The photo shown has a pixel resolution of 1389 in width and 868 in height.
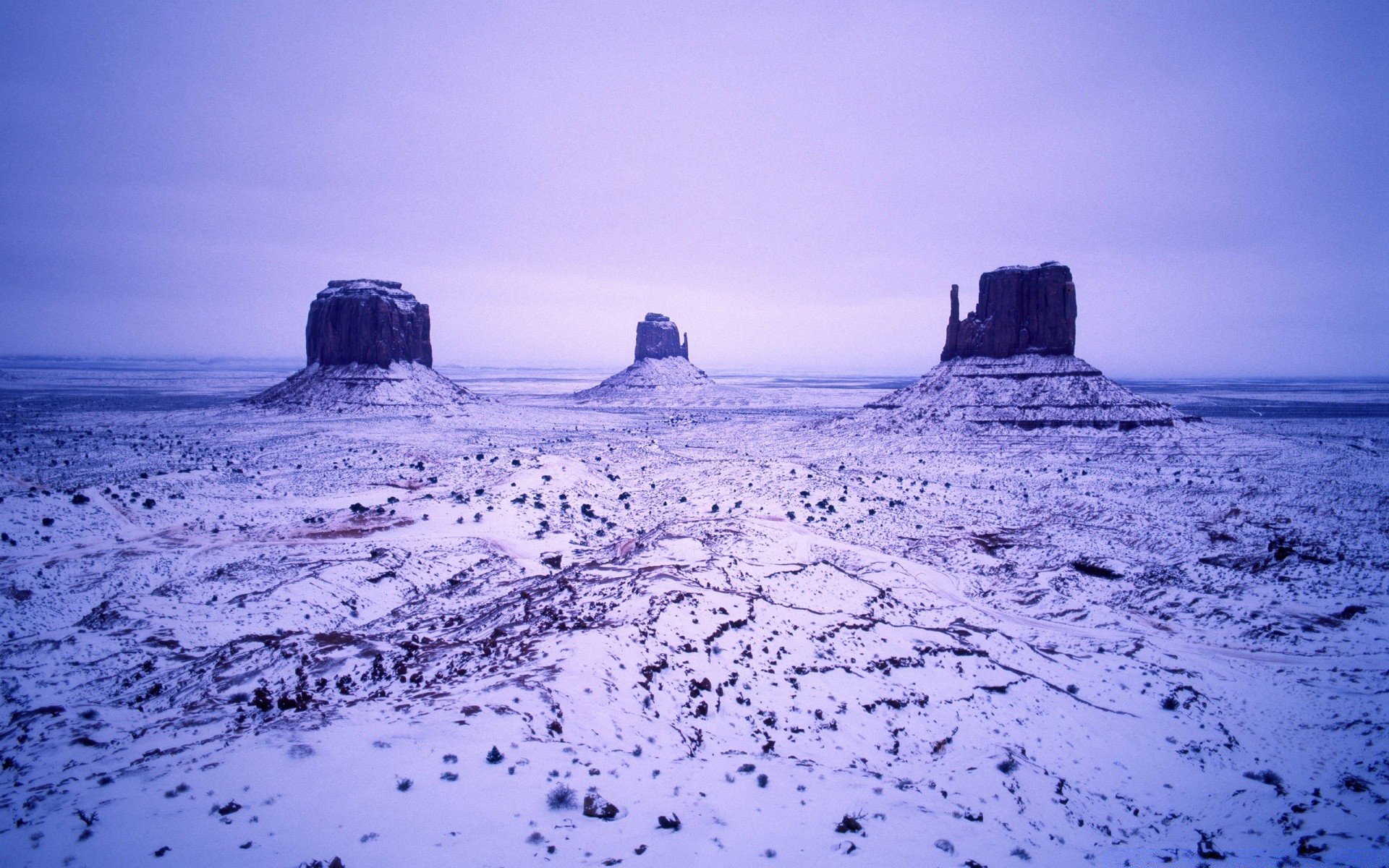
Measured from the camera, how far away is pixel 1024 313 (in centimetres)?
5838

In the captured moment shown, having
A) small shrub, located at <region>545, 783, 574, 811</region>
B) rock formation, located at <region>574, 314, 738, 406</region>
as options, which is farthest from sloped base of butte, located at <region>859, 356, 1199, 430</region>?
small shrub, located at <region>545, 783, 574, 811</region>

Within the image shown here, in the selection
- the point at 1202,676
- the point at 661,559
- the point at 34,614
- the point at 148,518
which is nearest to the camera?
the point at 1202,676

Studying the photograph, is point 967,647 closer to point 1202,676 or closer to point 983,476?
point 1202,676

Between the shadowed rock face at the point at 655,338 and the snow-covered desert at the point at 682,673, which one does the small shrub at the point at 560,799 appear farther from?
the shadowed rock face at the point at 655,338

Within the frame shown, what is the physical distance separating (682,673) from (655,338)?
120 meters

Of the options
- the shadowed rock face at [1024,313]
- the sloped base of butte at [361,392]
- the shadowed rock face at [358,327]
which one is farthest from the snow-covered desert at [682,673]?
the shadowed rock face at [358,327]

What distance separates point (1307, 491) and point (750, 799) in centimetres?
3467

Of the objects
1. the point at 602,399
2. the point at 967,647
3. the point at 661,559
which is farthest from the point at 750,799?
the point at 602,399

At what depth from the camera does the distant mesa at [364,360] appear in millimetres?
69812

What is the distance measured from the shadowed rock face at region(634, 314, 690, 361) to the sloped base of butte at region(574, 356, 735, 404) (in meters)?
1.38

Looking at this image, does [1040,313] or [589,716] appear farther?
[1040,313]

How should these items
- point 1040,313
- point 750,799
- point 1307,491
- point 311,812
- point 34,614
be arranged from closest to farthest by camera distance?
1. point 311,812
2. point 750,799
3. point 34,614
4. point 1307,491
5. point 1040,313

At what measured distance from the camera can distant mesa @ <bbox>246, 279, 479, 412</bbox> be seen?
2749 inches

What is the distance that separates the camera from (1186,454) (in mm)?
38812
